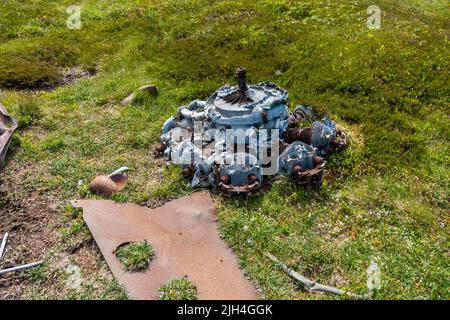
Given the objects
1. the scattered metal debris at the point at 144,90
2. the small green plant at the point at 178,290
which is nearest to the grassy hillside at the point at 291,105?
the scattered metal debris at the point at 144,90

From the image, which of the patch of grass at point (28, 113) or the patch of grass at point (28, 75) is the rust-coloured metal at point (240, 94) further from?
the patch of grass at point (28, 75)

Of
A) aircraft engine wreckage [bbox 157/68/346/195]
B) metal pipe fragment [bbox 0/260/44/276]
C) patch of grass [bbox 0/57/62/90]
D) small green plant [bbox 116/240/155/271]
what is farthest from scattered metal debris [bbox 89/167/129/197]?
patch of grass [bbox 0/57/62/90]

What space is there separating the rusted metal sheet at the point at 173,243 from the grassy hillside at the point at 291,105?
0.64 feet

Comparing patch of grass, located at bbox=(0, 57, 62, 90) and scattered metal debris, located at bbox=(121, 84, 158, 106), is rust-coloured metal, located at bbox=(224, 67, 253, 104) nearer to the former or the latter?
scattered metal debris, located at bbox=(121, 84, 158, 106)

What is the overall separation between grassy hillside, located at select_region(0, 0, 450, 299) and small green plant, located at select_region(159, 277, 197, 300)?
636 mm

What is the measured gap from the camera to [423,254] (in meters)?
6.40

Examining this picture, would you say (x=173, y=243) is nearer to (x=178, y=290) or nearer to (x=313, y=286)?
(x=178, y=290)

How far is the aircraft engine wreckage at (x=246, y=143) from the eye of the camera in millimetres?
7652

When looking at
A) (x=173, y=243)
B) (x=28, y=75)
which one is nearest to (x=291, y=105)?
(x=173, y=243)

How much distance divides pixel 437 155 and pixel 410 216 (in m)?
2.24

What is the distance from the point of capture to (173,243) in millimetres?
6852

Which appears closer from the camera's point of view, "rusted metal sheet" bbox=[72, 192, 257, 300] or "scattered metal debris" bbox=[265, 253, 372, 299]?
"scattered metal debris" bbox=[265, 253, 372, 299]

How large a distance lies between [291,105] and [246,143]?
3.04 metres

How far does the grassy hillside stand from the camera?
648 cm
